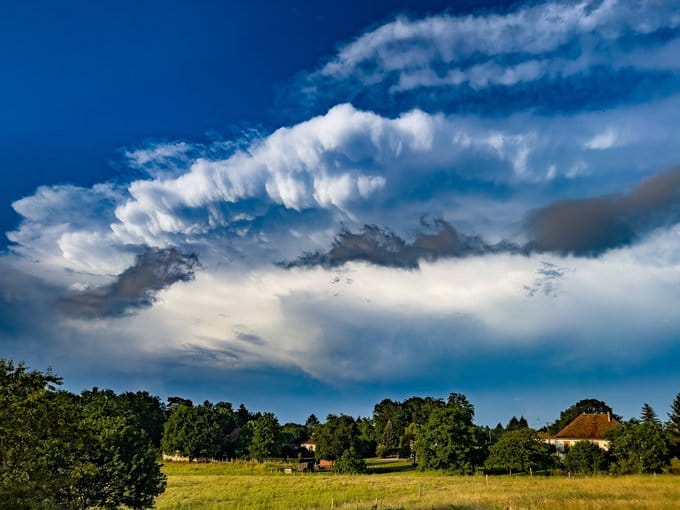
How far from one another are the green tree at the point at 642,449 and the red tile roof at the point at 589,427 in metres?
29.4

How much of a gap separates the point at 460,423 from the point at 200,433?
49.8 m

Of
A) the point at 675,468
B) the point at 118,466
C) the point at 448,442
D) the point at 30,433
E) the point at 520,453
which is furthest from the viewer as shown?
the point at 448,442

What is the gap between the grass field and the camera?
113 ft

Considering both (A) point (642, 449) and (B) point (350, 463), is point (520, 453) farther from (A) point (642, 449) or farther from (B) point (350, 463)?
(B) point (350, 463)

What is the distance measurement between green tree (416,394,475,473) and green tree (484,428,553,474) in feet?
11.7

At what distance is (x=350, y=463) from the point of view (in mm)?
81875

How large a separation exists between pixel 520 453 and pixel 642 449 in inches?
563

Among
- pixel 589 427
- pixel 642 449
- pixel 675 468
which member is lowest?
pixel 675 468

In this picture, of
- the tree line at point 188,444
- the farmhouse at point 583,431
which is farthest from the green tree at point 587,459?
the farmhouse at point 583,431

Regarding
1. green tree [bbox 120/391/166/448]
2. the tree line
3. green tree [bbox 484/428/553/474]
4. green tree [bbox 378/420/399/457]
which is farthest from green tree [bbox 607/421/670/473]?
green tree [bbox 120/391/166/448]

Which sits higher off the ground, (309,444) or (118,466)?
(309,444)

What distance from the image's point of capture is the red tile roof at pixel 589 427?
3766 inches

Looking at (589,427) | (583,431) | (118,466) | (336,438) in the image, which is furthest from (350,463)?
(118,466)

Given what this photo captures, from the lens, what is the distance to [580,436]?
97000mm
